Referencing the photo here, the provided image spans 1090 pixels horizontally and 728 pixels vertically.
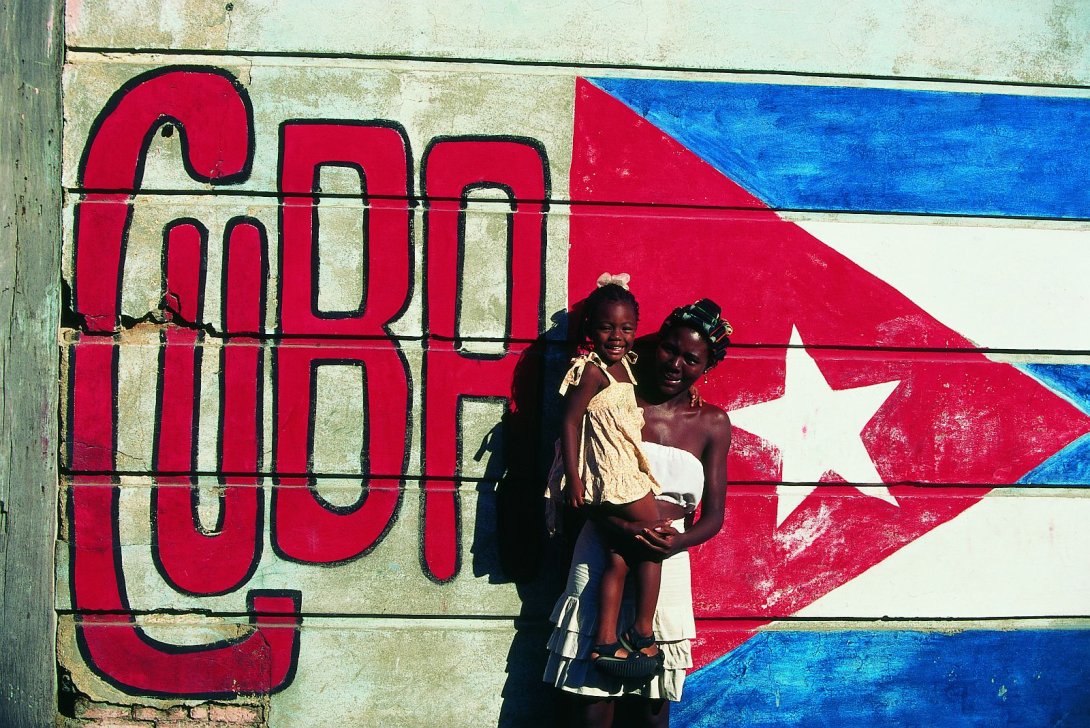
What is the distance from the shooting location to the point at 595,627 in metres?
2.82

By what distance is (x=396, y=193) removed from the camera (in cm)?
314

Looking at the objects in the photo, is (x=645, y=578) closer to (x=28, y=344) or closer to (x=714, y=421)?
(x=714, y=421)

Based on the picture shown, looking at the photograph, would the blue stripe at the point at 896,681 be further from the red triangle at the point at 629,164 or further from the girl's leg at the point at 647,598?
the red triangle at the point at 629,164

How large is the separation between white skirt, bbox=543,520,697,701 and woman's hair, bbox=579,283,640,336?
68cm

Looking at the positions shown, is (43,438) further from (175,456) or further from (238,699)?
(238,699)

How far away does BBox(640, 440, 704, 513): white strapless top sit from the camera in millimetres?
2857

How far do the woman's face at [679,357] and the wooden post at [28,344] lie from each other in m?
2.07

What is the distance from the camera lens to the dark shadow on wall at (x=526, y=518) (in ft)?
10.5

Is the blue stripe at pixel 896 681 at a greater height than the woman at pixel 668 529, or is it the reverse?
the woman at pixel 668 529

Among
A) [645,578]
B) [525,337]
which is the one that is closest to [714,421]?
[645,578]

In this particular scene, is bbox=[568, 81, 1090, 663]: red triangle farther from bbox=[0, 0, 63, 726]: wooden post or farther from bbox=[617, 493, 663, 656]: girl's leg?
bbox=[0, 0, 63, 726]: wooden post

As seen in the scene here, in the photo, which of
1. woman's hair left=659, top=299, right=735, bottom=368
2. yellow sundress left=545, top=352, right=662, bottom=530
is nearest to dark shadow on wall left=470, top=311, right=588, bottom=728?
yellow sundress left=545, top=352, right=662, bottom=530

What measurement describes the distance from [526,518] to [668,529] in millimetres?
624

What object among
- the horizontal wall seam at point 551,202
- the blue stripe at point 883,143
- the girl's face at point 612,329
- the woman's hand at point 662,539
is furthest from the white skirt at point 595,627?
the blue stripe at point 883,143
